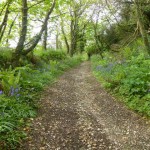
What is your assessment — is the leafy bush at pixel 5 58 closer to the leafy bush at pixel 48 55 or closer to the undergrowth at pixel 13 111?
the undergrowth at pixel 13 111

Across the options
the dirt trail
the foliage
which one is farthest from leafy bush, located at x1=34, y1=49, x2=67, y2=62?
the dirt trail

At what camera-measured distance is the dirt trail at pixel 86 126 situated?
4.38 meters

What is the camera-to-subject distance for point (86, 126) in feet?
17.2

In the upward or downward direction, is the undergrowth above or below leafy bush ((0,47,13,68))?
below

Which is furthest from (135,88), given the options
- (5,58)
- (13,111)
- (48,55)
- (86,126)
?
(48,55)

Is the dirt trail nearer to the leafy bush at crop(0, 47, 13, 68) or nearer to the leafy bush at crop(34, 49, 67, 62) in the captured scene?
the leafy bush at crop(0, 47, 13, 68)

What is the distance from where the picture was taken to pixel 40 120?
538 cm

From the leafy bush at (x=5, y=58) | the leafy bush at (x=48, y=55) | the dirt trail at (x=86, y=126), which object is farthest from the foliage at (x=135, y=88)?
the leafy bush at (x=48, y=55)

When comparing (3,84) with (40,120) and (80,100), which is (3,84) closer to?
(40,120)

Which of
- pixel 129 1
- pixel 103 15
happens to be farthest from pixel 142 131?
pixel 103 15

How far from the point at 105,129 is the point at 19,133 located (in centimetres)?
202

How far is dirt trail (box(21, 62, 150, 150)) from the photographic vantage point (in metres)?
4.38

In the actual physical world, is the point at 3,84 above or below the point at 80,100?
above

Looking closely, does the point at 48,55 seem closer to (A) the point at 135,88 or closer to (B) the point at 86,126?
(A) the point at 135,88
